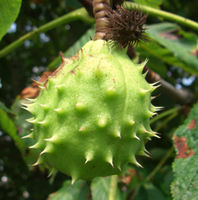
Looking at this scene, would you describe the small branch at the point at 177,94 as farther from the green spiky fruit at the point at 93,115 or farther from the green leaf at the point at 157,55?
the green spiky fruit at the point at 93,115

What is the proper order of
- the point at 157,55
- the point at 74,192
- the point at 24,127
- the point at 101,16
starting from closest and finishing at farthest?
the point at 101,16 < the point at 24,127 < the point at 74,192 < the point at 157,55

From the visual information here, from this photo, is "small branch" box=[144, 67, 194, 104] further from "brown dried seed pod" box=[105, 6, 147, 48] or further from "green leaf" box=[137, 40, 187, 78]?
"brown dried seed pod" box=[105, 6, 147, 48]

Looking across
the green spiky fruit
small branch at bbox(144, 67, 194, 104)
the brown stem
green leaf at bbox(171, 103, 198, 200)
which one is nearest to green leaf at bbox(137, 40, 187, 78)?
small branch at bbox(144, 67, 194, 104)

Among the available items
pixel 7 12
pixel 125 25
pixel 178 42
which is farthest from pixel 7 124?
pixel 178 42

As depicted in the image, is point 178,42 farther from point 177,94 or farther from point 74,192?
point 74,192

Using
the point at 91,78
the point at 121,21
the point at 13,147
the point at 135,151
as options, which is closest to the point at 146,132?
the point at 135,151

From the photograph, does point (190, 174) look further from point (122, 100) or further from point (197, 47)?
point (197, 47)
